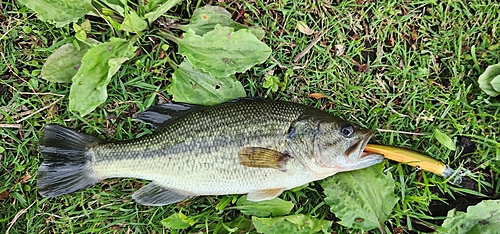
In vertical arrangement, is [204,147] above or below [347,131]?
below

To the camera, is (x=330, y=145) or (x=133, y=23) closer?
(x=330, y=145)

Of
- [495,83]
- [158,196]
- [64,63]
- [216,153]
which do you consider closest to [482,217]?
[495,83]

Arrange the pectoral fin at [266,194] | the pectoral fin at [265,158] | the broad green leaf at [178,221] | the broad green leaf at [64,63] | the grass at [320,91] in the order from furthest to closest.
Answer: the grass at [320,91] < the broad green leaf at [64,63] < the broad green leaf at [178,221] < the pectoral fin at [266,194] < the pectoral fin at [265,158]

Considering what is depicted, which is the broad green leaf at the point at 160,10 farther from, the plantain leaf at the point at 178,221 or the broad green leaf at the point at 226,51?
the plantain leaf at the point at 178,221

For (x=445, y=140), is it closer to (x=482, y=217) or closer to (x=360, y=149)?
(x=482, y=217)

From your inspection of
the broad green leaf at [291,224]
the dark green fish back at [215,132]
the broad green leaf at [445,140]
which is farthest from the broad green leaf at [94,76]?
the broad green leaf at [445,140]

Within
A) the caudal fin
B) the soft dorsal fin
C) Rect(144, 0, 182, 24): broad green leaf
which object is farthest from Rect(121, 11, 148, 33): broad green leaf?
the caudal fin
